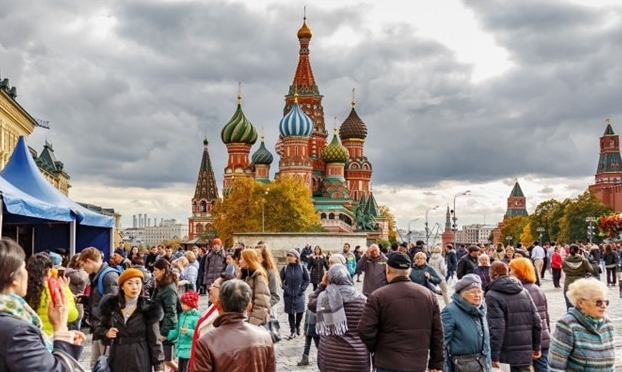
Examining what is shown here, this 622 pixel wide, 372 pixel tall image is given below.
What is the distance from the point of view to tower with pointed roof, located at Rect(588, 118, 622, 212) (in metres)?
122

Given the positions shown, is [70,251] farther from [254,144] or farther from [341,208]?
[254,144]

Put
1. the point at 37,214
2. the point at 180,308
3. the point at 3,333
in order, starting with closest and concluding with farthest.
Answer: the point at 3,333 → the point at 180,308 → the point at 37,214

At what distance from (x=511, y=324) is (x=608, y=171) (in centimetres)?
13802

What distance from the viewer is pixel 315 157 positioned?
294ft

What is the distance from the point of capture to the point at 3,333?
10.3 ft

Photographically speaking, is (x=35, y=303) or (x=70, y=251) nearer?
(x=35, y=303)

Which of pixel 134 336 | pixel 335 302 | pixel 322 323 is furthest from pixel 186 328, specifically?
pixel 335 302

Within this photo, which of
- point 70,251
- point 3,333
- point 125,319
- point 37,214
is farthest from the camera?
point 70,251

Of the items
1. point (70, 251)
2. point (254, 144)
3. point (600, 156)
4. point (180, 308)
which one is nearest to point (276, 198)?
point (254, 144)

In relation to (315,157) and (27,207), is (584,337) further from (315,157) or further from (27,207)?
(315,157)

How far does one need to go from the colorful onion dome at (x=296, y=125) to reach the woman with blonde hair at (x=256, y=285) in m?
74.0

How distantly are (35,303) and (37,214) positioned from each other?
9.49 meters

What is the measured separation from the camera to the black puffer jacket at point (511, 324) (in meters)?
6.63

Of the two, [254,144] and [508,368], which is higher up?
[254,144]
